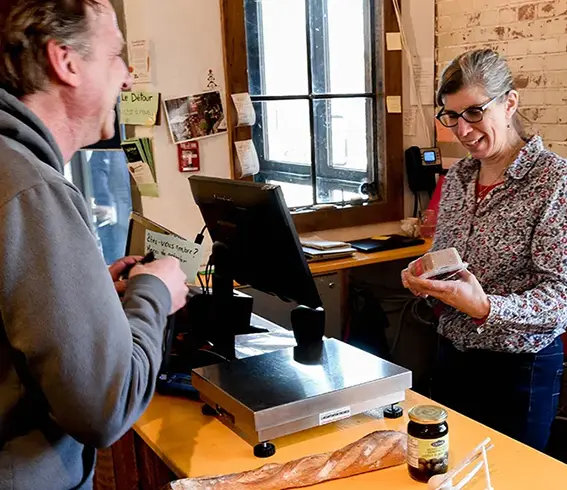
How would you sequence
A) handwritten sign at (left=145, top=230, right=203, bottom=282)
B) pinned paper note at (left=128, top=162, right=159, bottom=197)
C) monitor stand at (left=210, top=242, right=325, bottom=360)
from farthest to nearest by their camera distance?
pinned paper note at (left=128, top=162, right=159, bottom=197) → monitor stand at (left=210, top=242, right=325, bottom=360) → handwritten sign at (left=145, top=230, right=203, bottom=282)

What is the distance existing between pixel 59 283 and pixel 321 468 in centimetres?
64

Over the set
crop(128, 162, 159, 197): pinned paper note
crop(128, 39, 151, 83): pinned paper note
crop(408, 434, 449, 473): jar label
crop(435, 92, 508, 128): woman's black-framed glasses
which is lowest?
crop(408, 434, 449, 473): jar label

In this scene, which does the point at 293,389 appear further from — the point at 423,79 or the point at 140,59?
the point at 423,79

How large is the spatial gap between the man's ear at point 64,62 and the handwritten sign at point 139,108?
1.78 meters

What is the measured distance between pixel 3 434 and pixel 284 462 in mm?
548

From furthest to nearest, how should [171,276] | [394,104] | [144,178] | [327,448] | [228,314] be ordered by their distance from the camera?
1. [394,104]
2. [144,178]
3. [228,314]
4. [327,448]
5. [171,276]

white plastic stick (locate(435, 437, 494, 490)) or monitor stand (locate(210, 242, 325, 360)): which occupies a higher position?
monitor stand (locate(210, 242, 325, 360))

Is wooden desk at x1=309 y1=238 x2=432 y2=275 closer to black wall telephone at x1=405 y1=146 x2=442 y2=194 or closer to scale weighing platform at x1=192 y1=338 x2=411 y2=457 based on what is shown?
black wall telephone at x1=405 y1=146 x2=442 y2=194

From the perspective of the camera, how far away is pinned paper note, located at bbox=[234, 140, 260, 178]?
9.61ft

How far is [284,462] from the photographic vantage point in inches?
51.2

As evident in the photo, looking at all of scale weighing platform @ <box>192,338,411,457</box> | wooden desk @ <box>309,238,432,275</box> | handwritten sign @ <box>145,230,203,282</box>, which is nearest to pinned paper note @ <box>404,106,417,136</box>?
wooden desk @ <box>309,238,432,275</box>

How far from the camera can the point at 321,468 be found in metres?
1.25

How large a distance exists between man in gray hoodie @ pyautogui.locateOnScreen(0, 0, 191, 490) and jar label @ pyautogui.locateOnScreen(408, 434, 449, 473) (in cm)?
50

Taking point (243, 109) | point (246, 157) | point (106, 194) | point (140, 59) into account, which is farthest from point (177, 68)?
point (106, 194)
